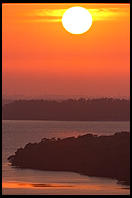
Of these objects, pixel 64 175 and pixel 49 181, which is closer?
pixel 49 181

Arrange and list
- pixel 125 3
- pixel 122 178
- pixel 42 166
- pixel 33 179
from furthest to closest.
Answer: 1. pixel 42 166
2. pixel 33 179
3. pixel 122 178
4. pixel 125 3

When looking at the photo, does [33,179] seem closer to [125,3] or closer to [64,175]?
[64,175]

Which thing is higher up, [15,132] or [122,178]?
[15,132]

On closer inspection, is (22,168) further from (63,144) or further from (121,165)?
(121,165)

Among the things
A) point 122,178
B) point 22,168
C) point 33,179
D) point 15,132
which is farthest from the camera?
point 15,132

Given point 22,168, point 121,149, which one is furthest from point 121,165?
point 22,168

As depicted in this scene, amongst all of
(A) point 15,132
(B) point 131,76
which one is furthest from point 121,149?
(A) point 15,132

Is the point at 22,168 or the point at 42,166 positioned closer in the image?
the point at 22,168
